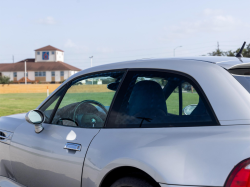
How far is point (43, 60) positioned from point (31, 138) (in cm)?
10169

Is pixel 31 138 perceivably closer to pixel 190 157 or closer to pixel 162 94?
pixel 162 94

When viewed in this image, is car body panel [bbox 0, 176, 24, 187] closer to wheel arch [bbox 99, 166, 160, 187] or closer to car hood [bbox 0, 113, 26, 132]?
car hood [bbox 0, 113, 26, 132]

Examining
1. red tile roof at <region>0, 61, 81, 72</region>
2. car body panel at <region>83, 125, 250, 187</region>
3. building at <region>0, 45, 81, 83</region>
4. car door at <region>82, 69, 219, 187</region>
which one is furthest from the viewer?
red tile roof at <region>0, 61, 81, 72</region>

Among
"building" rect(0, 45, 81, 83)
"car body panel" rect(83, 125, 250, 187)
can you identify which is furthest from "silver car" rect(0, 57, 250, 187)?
"building" rect(0, 45, 81, 83)

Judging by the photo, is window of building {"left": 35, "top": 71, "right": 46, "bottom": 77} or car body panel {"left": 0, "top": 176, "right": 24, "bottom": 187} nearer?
car body panel {"left": 0, "top": 176, "right": 24, "bottom": 187}

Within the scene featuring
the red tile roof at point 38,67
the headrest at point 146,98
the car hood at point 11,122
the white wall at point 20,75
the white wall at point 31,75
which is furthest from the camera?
the white wall at point 20,75

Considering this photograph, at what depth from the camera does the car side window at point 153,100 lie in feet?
7.29

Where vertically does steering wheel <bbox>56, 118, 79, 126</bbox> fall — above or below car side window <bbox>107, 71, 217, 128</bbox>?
below

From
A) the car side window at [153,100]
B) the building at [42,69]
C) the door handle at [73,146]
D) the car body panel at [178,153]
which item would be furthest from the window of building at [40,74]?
the car body panel at [178,153]

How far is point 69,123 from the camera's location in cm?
294

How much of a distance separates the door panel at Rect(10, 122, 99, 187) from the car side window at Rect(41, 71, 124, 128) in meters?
0.15

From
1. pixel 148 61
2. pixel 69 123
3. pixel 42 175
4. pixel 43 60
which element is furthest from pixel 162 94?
pixel 43 60

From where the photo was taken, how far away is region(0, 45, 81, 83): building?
93.6m

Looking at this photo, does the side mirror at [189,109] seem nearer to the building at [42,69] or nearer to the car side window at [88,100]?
the car side window at [88,100]
